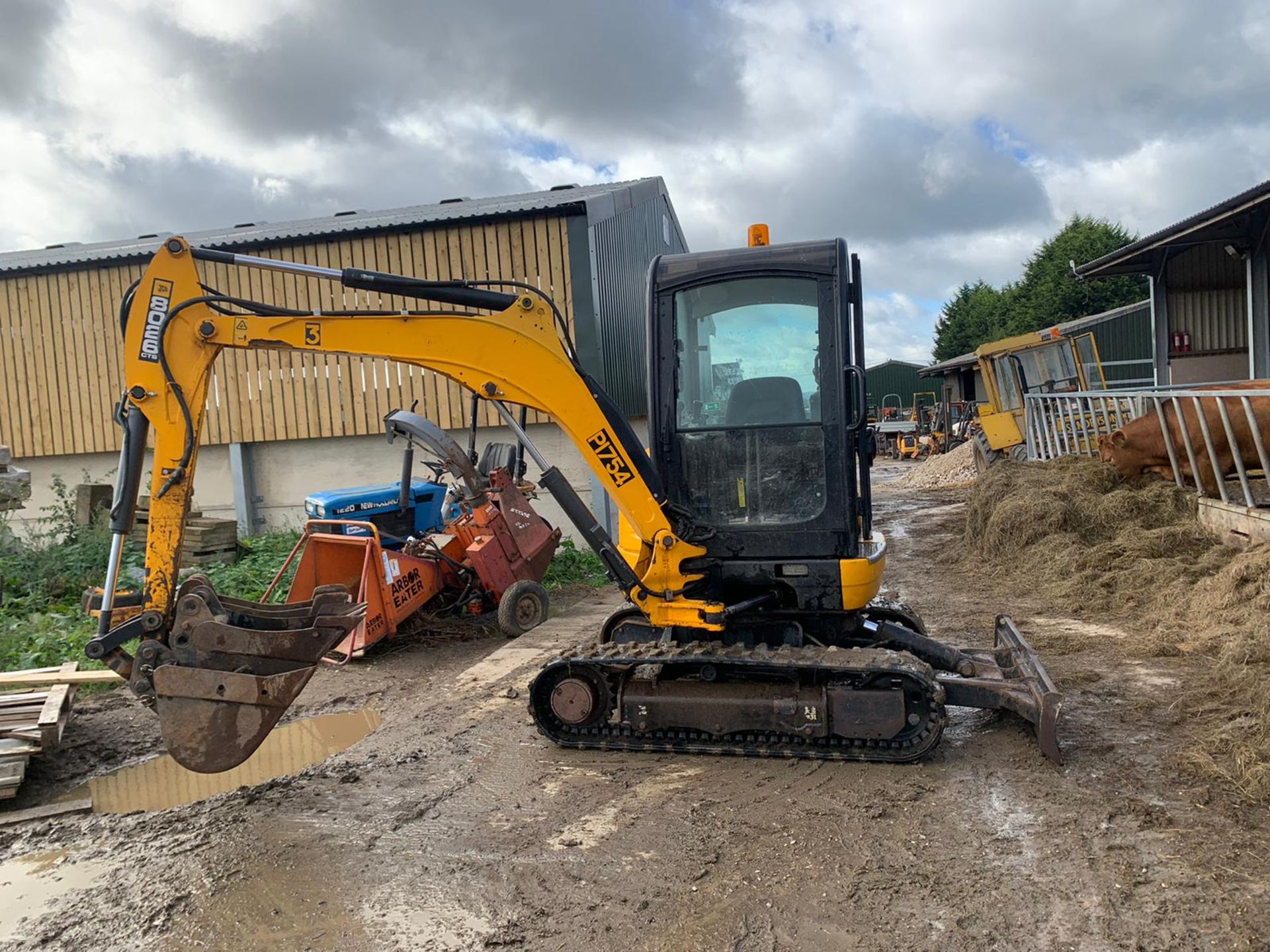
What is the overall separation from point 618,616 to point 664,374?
1.55m

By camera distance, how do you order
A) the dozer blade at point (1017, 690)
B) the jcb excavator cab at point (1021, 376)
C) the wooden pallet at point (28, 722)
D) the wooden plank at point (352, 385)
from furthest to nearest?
1. the jcb excavator cab at point (1021, 376)
2. the wooden plank at point (352, 385)
3. the wooden pallet at point (28, 722)
4. the dozer blade at point (1017, 690)

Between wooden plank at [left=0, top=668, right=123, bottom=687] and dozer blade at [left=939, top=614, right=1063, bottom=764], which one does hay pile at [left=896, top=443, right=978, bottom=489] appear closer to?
dozer blade at [left=939, top=614, right=1063, bottom=764]

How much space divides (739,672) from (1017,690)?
1.43 m

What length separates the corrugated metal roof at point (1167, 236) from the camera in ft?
36.4

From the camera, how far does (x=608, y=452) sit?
484cm

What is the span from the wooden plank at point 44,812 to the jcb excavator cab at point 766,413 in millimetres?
3334

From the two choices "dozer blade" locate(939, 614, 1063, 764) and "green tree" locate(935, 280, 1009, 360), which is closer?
"dozer blade" locate(939, 614, 1063, 764)

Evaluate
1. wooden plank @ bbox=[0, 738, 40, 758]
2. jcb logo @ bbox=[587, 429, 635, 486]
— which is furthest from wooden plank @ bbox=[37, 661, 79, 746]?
jcb logo @ bbox=[587, 429, 635, 486]

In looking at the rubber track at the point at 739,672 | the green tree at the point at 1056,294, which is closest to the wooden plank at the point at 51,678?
the rubber track at the point at 739,672

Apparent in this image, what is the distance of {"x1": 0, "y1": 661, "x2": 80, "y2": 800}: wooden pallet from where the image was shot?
15.6 ft

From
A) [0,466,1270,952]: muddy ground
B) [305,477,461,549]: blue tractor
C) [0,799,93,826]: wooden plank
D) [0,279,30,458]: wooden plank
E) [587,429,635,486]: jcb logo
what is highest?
[0,279,30,458]: wooden plank

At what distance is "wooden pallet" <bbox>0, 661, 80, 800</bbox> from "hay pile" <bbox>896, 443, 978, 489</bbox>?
19.4 m

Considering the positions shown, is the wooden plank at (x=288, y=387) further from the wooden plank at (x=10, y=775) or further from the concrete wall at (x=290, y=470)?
the wooden plank at (x=10, y=775)

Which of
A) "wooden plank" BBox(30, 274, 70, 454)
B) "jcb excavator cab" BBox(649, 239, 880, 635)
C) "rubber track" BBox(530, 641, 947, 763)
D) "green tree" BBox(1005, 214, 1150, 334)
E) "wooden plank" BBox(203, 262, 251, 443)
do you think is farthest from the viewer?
"green tree" BBox(1005, 214, 1150, 334)
